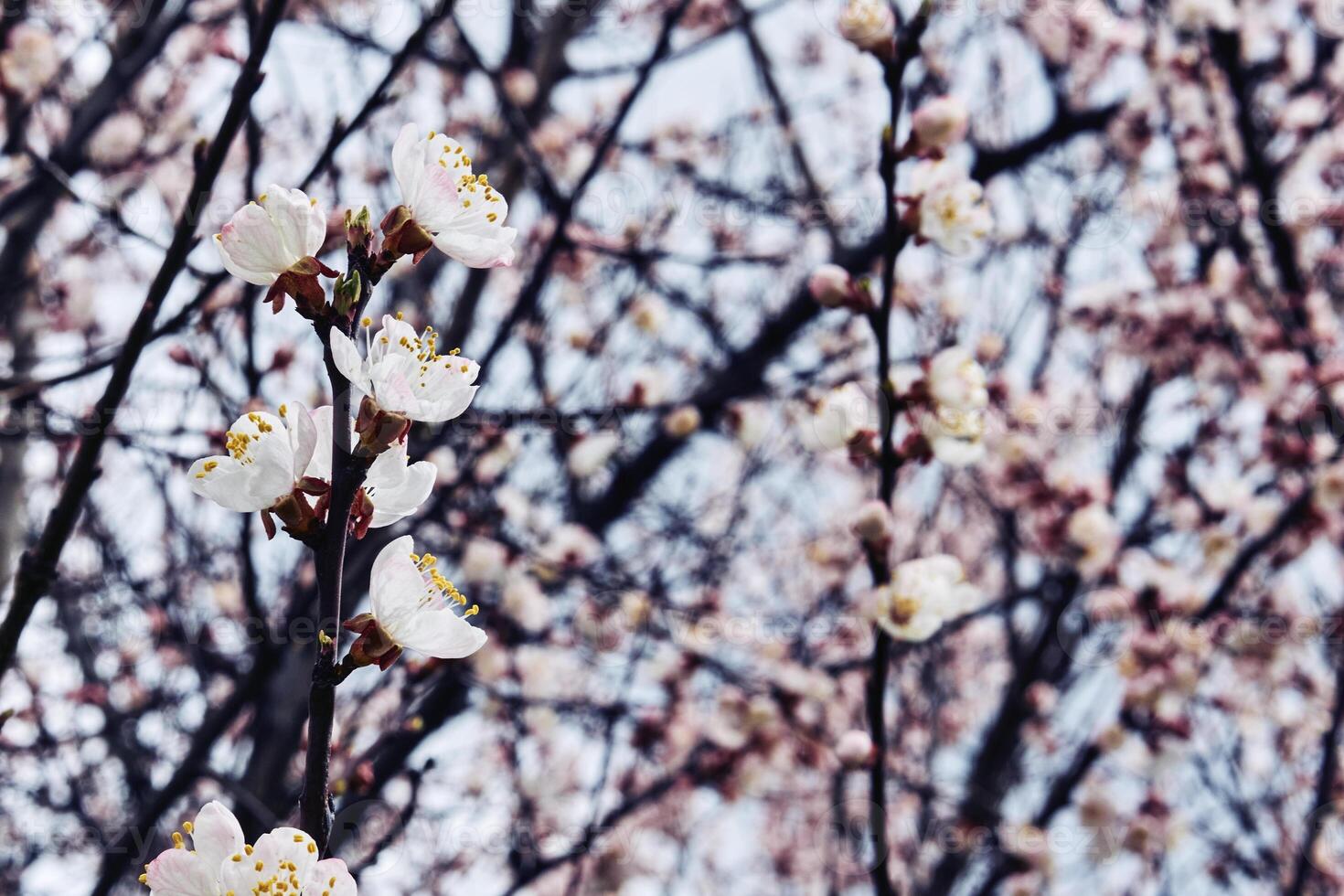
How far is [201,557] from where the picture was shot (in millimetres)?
4312

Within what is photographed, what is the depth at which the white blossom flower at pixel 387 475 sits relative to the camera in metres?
1.17

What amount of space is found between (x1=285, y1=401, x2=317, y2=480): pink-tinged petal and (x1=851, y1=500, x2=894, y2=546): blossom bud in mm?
1293

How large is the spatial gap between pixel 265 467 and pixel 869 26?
5.46 ft

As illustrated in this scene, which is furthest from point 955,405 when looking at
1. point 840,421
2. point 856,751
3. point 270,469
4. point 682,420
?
point 682,420

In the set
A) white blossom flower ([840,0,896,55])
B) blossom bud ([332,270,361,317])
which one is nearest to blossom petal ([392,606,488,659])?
blossom bud ([332,270,361,317])

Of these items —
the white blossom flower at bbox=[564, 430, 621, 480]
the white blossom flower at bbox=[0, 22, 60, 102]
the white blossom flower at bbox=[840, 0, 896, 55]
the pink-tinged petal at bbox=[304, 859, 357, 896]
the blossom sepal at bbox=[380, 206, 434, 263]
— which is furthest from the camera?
the white blossom flower at bbox=[564, 430, 621, 480]

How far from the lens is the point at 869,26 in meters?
2.32

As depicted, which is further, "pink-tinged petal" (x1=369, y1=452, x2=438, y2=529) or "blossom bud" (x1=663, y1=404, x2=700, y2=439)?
"blossom bud" (x1=663, y1=404, x2=700, y2=439)

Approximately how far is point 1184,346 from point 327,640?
5.43 m

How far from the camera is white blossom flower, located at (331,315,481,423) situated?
3.68 feet

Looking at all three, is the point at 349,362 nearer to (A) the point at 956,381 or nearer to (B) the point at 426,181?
(B) the point at 426,181

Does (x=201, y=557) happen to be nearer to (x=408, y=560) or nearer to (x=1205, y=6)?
(x=408, y=560)

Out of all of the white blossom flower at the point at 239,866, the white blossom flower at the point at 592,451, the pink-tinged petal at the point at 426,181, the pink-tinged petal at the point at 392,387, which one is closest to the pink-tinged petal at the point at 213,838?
the white blossom flower at the point at 239,866

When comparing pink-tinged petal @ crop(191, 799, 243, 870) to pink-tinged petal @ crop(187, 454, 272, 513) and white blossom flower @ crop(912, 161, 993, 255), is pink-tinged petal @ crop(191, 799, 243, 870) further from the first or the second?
white blossom flower @ crop(912, 161, 993, 255)
